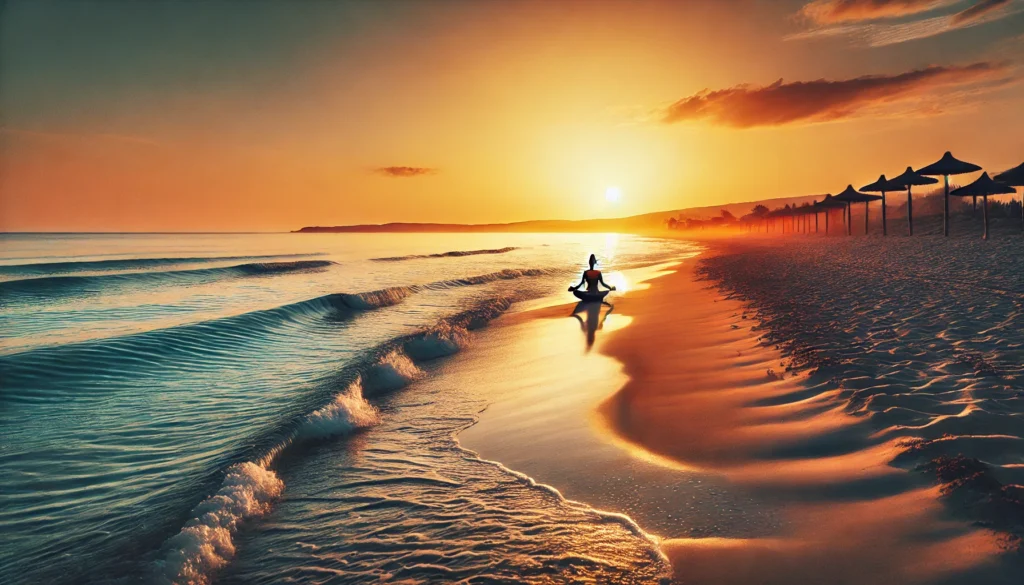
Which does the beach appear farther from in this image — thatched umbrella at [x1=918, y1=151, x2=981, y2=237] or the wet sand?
thatched umbrella at [x1=918, y1=151, x2=981, y2=237]

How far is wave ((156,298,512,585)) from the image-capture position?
13.2 ft

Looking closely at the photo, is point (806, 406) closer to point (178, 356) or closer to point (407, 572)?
point (407, 572)

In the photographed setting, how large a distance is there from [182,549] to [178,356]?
9.59 meters

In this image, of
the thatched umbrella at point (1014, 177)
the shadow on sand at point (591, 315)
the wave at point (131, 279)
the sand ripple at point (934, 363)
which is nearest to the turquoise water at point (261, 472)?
the sand ripple at point (934, 363)

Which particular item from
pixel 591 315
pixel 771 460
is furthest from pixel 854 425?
pixel 591 315

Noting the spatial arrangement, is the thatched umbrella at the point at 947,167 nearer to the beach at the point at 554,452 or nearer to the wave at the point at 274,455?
the beach at the point at 554,452

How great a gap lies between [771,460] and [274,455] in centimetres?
553

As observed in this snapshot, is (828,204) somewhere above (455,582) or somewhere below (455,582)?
above

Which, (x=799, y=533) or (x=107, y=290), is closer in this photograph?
(x=799, y=533)

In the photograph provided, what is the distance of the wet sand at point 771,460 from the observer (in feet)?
10.2

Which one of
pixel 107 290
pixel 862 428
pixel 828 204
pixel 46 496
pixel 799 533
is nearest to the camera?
pixel 799 533

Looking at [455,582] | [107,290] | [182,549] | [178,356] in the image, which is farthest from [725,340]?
[107,290]

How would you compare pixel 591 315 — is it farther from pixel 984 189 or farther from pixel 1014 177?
pixel 984 189

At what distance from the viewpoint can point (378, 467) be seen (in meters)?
5.58
